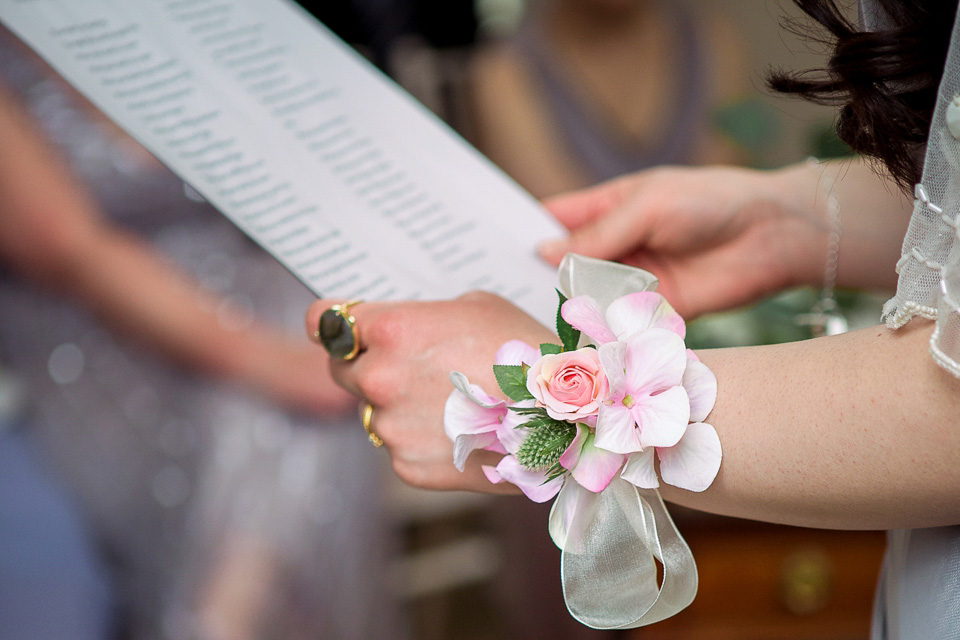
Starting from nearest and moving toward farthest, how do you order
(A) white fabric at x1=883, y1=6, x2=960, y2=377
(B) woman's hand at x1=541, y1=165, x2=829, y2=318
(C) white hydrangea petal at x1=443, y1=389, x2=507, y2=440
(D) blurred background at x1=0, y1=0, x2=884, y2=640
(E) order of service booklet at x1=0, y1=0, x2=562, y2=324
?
(A) white fabric at x1=883, y1=6, x2=960, y2=377
(C) white hydrangea petal at x1=443, y1=389, x2=507, y2=440
(E) order of service booklet at x1=0, y1=0, x2=562, y2=324
(B) woman's hand at x1=541, y1=165, x2=829, y2=318
(D) blurred background at x1=0, y1=0, x2=884, y2=640

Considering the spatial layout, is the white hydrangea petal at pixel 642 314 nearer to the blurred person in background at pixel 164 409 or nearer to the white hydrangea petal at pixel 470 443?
the white hydrangea petal at pixel 470 443

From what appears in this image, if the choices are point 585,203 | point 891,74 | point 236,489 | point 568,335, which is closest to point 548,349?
point 568,335

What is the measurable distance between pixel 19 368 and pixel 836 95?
999mm

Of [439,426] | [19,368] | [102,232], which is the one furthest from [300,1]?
[439,426]

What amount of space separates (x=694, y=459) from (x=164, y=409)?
2.77ft

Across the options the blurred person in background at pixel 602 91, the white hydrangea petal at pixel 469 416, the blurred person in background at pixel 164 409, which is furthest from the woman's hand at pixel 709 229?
the blurred person in background at pixel 602 91

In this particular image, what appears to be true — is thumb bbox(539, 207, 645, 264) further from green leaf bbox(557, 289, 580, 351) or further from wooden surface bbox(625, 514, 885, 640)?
wooden surface bbox(625, 514, 885, 640)

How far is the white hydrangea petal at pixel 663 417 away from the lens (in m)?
0.36

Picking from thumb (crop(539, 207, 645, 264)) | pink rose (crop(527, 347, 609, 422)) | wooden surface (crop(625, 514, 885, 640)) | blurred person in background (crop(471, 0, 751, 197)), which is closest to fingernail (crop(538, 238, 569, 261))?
thumb (crop(539, 207, 645, 264))

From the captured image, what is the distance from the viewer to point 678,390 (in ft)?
1.20

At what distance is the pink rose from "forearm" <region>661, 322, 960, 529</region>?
0.07 metres

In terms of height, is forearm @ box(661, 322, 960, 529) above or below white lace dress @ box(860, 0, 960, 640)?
below

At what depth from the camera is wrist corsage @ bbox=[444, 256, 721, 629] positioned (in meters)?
0.37

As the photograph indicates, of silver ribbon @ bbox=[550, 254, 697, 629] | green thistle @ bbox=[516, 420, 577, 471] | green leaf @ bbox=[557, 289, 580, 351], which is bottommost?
silver ribbon @ bbox=[550, 254, 697, 629]
